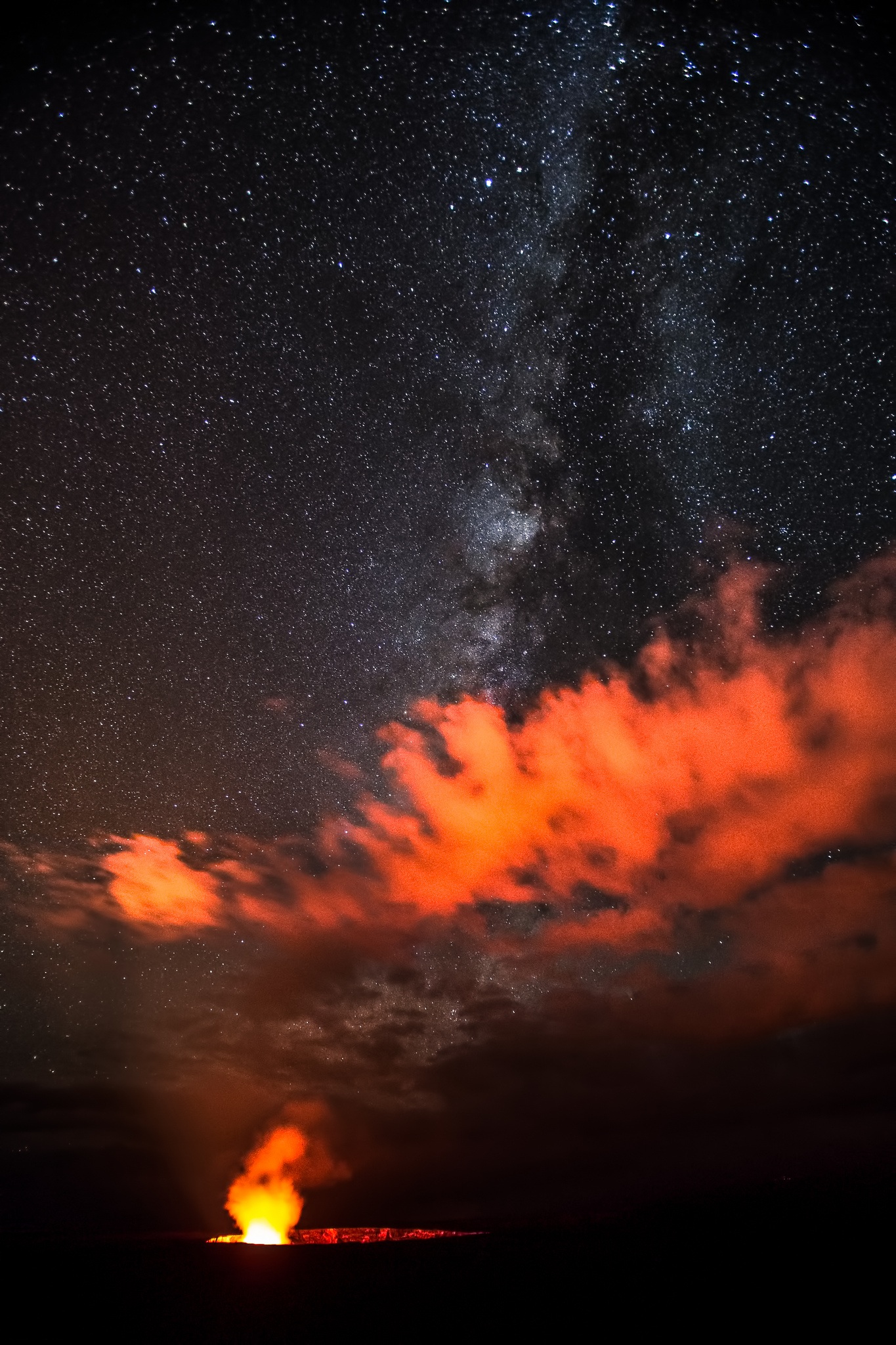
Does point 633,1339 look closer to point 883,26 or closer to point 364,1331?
point 364,1331

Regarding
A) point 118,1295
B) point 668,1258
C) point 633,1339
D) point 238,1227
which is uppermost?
point 633,1339

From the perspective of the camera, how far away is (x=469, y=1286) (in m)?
18.2

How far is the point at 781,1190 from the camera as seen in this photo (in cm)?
5203

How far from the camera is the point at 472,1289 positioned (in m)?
17.7

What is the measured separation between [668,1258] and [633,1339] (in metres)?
13.0

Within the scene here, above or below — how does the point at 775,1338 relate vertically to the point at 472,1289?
above

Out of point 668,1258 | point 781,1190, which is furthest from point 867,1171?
point 668,1258

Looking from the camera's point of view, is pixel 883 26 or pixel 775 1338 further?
pixel 775 1338

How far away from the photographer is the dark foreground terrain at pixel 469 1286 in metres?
14.2

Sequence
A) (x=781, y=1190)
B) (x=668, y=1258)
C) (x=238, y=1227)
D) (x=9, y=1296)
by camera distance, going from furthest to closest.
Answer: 1. (x=781, y=1190)
2. (x=238, y=1227)
3. (x=668, y=1258)
4. (x=9, y=1296)

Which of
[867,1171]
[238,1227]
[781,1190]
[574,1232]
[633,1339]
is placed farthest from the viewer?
[867,1171]

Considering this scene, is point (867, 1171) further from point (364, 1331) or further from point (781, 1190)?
point (364, 1331)

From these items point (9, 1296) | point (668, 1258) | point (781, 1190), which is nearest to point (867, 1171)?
point (781, 1190)

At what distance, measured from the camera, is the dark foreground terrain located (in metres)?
14.2
